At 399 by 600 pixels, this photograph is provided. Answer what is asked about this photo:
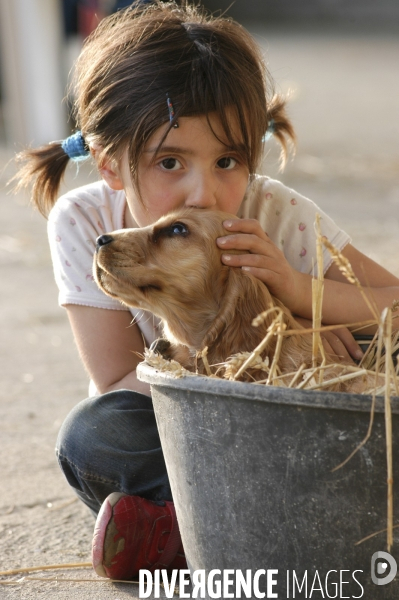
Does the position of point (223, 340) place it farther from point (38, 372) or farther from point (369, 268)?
point (38, 372)

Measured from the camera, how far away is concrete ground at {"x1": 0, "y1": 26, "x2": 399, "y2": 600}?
2.42m

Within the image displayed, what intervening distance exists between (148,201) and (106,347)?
0.48 meters

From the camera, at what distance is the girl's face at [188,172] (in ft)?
7.39

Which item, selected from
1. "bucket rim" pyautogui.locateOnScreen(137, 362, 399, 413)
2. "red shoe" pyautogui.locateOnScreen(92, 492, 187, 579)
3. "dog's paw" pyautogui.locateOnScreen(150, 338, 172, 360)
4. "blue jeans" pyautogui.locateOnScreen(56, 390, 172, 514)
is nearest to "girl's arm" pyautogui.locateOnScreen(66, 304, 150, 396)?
"blue jeans" pyautogui.locateOnScreen(56, 390, 172, 514)

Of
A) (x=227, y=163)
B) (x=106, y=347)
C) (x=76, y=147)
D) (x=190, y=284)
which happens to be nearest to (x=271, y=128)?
(x=227, y=163)

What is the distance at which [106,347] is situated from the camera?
8.24ft

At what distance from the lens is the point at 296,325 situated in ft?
6.93

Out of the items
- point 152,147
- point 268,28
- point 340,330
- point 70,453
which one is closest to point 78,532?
point 70,453

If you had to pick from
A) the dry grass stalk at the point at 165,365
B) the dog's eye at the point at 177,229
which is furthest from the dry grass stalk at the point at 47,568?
the dog's eye at the point at 177,229

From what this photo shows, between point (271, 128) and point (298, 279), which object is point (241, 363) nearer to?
point (298, 279)

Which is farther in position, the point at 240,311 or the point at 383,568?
the point at 240,311

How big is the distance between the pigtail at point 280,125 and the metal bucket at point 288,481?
3.96 feet

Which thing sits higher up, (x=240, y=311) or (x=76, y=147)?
(x=76, y=147)

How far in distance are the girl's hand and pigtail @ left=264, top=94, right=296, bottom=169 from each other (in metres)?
0.58
